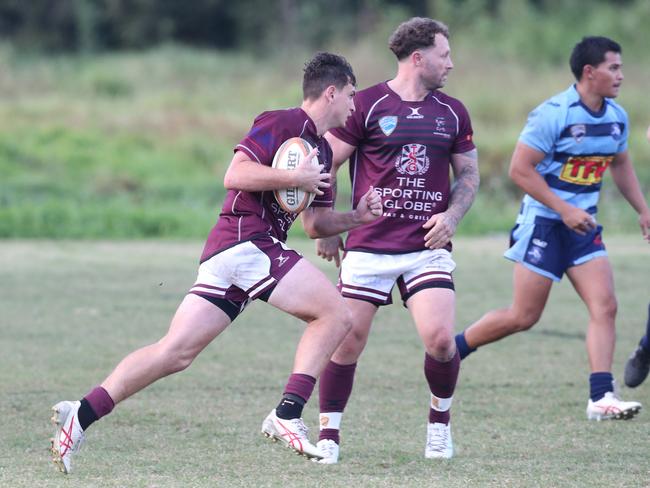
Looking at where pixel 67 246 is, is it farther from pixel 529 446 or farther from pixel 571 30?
pixel 571 30

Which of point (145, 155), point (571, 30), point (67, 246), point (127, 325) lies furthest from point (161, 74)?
point (127, 325)

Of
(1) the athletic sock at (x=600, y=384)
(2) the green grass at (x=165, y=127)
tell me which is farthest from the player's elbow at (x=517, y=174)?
(2) the green grass at (x=165, y=127)

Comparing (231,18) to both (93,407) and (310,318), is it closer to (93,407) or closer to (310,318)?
(310,318)

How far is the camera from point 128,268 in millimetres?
15062

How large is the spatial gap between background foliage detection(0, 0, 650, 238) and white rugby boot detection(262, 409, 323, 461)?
48.2 feet

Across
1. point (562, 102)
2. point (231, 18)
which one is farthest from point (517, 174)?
point (231, 18)

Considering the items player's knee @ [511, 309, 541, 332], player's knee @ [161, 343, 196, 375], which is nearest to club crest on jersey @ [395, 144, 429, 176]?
player's knee @ [161, 343, 196, 375]

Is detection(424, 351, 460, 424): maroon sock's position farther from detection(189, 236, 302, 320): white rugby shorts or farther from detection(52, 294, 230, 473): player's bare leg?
detection(52, 294, 230, 473): player's bare leg

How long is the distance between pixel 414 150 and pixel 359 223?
527 mm

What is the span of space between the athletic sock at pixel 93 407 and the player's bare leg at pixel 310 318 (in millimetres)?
693

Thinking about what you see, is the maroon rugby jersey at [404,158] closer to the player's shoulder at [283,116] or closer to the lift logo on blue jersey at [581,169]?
the player's shoulder at [283,116]

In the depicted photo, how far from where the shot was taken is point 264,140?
221 inches

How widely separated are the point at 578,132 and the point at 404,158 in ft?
5.08

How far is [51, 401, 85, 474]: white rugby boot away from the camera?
17.6ft
